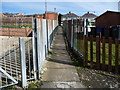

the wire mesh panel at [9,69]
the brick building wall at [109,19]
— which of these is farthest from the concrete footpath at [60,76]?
the brick building wall at [109,19]

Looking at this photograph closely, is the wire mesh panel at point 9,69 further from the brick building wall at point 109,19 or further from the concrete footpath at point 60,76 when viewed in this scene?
the brick building wall at point 109,19

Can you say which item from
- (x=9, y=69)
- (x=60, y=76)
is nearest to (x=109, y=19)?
(x=60, y=76)

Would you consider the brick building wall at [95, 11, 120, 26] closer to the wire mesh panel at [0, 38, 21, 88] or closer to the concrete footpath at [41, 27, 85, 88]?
the concrete footpath at [41, 27, 85, 88]

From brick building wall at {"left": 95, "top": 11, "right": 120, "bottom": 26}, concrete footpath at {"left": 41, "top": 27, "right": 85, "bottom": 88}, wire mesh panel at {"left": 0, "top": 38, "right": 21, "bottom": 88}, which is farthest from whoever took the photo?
brick building wall at {"left": 95, "top": 11, "right": 120, "bottom": 26}

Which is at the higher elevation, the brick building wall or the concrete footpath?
the brick building wall

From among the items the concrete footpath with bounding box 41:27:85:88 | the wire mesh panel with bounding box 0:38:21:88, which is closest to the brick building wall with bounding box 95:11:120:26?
the concrete footpath with bounding box 41:27:85:88

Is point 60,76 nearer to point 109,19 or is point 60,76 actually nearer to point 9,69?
point 9,69

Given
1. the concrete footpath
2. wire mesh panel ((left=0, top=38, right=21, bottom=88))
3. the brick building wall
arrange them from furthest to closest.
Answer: the brick building wall
the concrete footpath
wire mesh panel ((left=0, top=38, right=21, bottom=88))

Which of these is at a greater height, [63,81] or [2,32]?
[2,32]

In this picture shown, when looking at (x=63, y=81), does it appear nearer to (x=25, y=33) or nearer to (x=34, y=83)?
(x=34, y=83)

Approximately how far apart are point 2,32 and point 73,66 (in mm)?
18152

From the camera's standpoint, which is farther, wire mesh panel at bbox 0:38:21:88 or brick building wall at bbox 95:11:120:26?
brick building wall at bbox 95:11:120:26

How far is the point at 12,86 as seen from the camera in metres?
3.94

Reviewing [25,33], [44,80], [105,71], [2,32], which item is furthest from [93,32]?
[44,80]
